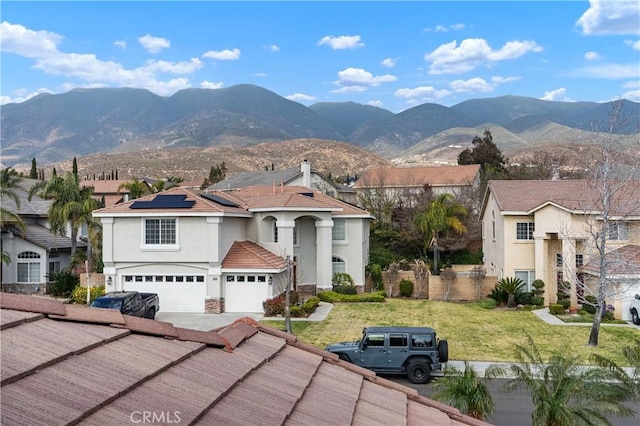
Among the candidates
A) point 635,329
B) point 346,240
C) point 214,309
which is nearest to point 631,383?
point 635,329

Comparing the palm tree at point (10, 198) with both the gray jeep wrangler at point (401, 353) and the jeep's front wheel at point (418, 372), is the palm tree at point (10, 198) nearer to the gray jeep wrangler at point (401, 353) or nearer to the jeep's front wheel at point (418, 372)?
the gray jeep wrangler at point (401, 353)

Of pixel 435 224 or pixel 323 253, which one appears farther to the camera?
pixel 435 224

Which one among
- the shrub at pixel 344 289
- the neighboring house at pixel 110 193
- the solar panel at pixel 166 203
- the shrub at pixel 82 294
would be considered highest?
the neighboring house at pixel 110 193

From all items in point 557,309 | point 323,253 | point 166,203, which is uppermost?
point 166,203

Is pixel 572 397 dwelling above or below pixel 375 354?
above

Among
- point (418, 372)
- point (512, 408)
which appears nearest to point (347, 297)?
point (418, 372)

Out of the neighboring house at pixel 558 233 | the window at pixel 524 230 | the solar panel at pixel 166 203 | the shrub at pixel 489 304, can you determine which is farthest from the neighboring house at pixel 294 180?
the shrub at pixel 489 304

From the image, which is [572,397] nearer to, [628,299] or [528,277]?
[628,299]

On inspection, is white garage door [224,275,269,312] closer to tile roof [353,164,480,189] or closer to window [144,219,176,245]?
window [144,219,176,245]
